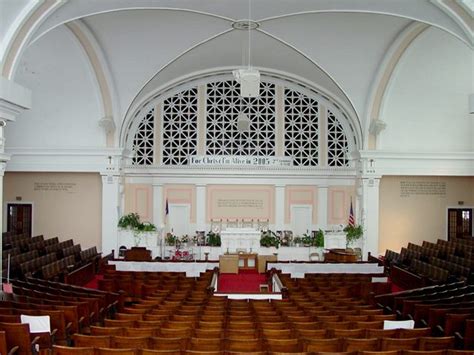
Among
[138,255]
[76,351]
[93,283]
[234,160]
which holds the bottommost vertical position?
[93,283]

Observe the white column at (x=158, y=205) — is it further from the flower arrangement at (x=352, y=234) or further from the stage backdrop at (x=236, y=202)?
the flower arrangement at (x=352, y=234)

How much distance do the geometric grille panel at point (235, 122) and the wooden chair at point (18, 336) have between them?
13989mm

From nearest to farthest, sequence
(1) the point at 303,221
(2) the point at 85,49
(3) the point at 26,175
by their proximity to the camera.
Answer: (2) the point at 85,49 < (3) the point at 26,175 < (1) the point at 303,221

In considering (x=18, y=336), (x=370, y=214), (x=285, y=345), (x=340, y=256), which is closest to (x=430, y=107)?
(x=370, y=214)

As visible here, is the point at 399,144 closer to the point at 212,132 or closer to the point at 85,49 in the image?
the point at 212,132

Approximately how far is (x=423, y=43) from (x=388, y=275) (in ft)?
22.6

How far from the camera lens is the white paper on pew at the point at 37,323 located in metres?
6.45

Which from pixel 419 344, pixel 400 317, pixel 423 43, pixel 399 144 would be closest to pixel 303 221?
pixel 399 144

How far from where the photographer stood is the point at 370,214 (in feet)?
59.0

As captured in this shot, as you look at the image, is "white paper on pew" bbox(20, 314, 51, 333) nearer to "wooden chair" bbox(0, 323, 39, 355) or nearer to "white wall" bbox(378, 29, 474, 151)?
"wooden chair" bbox(0, 323, 39, 355)

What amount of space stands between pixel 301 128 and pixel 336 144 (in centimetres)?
143

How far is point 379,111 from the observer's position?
17.6 metres

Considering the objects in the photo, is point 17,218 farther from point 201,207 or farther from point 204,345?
point 204,345

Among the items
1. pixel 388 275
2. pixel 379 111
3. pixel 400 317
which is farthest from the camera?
pixel 379 111
